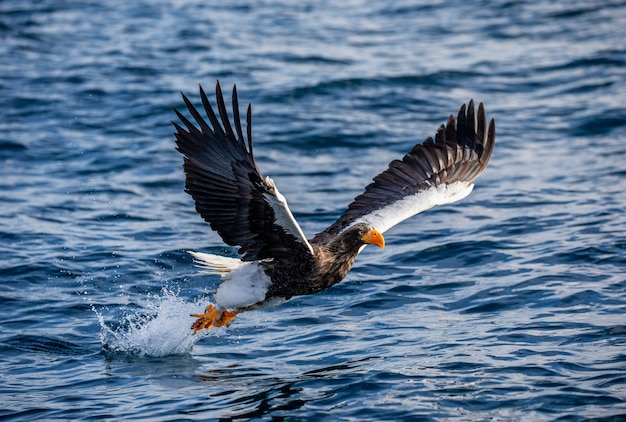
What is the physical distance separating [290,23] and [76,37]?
407cm

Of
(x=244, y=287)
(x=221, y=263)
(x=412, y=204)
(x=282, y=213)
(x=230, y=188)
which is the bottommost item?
(x=244, y=287)

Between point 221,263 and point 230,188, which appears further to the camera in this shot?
point 221,263

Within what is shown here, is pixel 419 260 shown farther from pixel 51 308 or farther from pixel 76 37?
pixel 76 37

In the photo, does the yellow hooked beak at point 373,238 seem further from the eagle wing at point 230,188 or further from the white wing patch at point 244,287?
the white wing patch at point 244,287

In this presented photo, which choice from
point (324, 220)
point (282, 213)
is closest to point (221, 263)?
point (282, 213)

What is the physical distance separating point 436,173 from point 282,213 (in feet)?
7.67

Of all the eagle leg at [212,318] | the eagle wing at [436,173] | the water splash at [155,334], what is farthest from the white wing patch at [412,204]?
the water splash at [155,334]

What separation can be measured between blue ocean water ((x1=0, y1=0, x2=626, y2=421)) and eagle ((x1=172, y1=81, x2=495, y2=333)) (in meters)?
0.55

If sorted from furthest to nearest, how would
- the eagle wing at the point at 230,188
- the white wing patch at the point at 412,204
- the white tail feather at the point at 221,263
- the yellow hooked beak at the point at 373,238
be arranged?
the white wing patch at the point at 412,204
the white tail feather at the point at 221,263
the yellow hooked beak at the point at 373,238
the eagle wing at the point at 230,188

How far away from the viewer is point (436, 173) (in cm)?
856

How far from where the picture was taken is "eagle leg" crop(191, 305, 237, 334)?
24.9ft

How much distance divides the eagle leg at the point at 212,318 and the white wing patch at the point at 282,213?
42.6 inches

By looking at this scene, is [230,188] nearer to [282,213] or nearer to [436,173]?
[282,213]

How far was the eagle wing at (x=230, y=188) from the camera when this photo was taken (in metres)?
6.62
